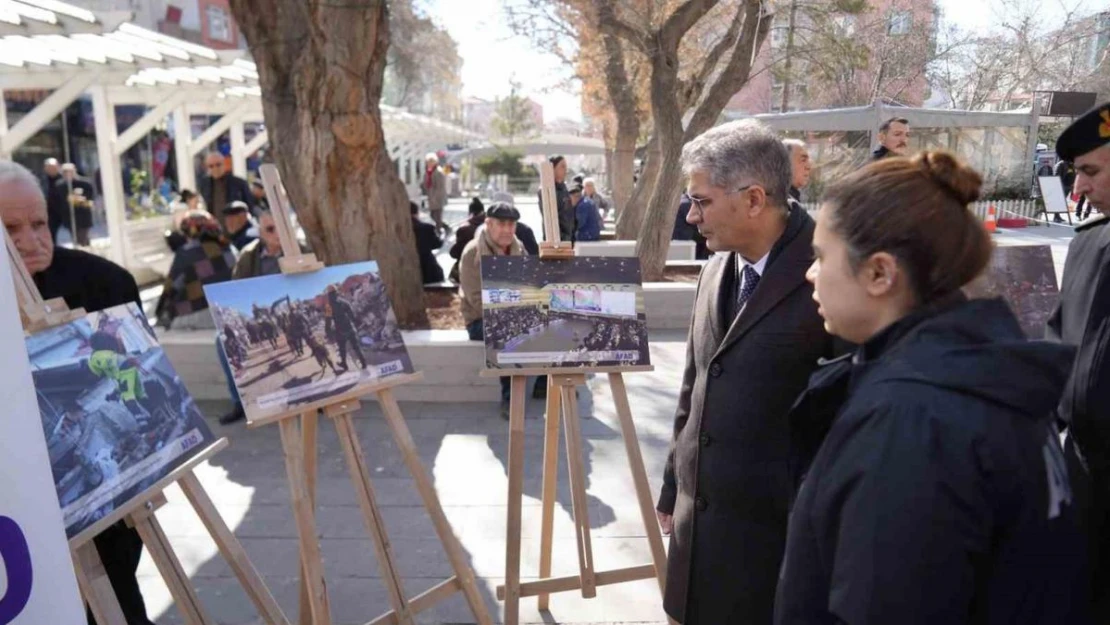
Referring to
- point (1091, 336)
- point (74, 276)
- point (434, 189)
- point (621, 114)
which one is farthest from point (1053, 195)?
point (74, 276)

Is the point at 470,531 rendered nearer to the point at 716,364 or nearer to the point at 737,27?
the point at 716,364

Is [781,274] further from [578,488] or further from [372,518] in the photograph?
[372,518]

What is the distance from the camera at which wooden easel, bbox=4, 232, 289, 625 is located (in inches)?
82.4

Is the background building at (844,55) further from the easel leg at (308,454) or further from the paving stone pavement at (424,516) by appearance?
the easel leg at (308,454)

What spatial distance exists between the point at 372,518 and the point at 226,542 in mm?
490

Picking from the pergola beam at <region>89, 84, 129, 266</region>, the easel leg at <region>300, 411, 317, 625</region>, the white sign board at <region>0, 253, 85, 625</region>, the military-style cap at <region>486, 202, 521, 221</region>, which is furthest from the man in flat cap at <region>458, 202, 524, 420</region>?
the pergola beam at <region>89, 84, 129, 266</region>

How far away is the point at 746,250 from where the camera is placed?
78.1 inches

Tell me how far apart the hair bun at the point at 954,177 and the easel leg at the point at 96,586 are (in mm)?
2254

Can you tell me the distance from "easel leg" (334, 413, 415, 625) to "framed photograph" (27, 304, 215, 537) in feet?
1.49

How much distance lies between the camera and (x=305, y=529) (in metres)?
2.50

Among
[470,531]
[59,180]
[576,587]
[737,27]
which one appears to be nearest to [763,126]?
[576,587]

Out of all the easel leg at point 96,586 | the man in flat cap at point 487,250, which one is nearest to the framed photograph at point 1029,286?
the man in flat cap at point 487,250

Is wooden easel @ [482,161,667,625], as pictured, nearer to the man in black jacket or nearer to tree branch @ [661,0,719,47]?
the man in black jacket

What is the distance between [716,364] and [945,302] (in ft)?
2.84
